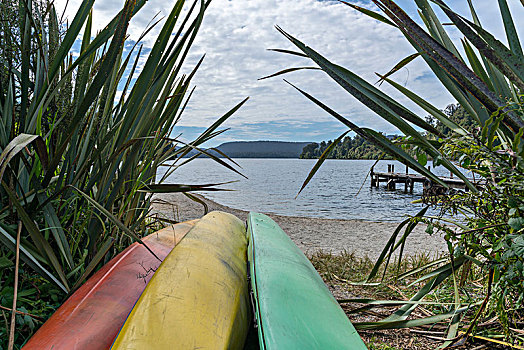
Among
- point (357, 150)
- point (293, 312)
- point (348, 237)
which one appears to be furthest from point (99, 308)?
point (357, 150)

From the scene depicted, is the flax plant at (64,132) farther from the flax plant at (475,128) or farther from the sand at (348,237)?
the sand at (348,237)

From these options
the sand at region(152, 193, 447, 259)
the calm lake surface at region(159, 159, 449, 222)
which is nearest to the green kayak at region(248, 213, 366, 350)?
the calm lake surface at region(159, 159, 449, 222)

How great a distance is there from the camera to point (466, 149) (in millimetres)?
959

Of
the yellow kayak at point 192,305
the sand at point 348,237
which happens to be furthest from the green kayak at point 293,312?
the sand at point 348,237

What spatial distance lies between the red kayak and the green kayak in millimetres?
379

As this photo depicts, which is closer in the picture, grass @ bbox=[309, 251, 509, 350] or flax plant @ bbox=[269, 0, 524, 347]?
flax plant @ bbox=[269, 0, 524, 347]

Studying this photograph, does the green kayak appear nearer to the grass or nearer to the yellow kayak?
the yellow kayak

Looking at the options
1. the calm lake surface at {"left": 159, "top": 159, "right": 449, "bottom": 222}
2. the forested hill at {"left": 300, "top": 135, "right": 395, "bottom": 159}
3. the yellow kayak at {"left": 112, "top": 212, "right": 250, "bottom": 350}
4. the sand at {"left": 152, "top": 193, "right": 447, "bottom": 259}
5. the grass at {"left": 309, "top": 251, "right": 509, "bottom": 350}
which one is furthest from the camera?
the calm lake surface at {"left": 159, "top": 159, "right": 449, "bottom": 222}

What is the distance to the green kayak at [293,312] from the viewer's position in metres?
0.75

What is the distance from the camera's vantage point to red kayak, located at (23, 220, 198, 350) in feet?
2.65

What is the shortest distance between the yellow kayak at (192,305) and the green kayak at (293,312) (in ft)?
0.25

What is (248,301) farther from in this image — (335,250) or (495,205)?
(335,250)

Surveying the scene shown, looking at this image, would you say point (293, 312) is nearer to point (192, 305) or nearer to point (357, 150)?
point (192, 305)

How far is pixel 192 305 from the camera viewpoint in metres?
0.85
